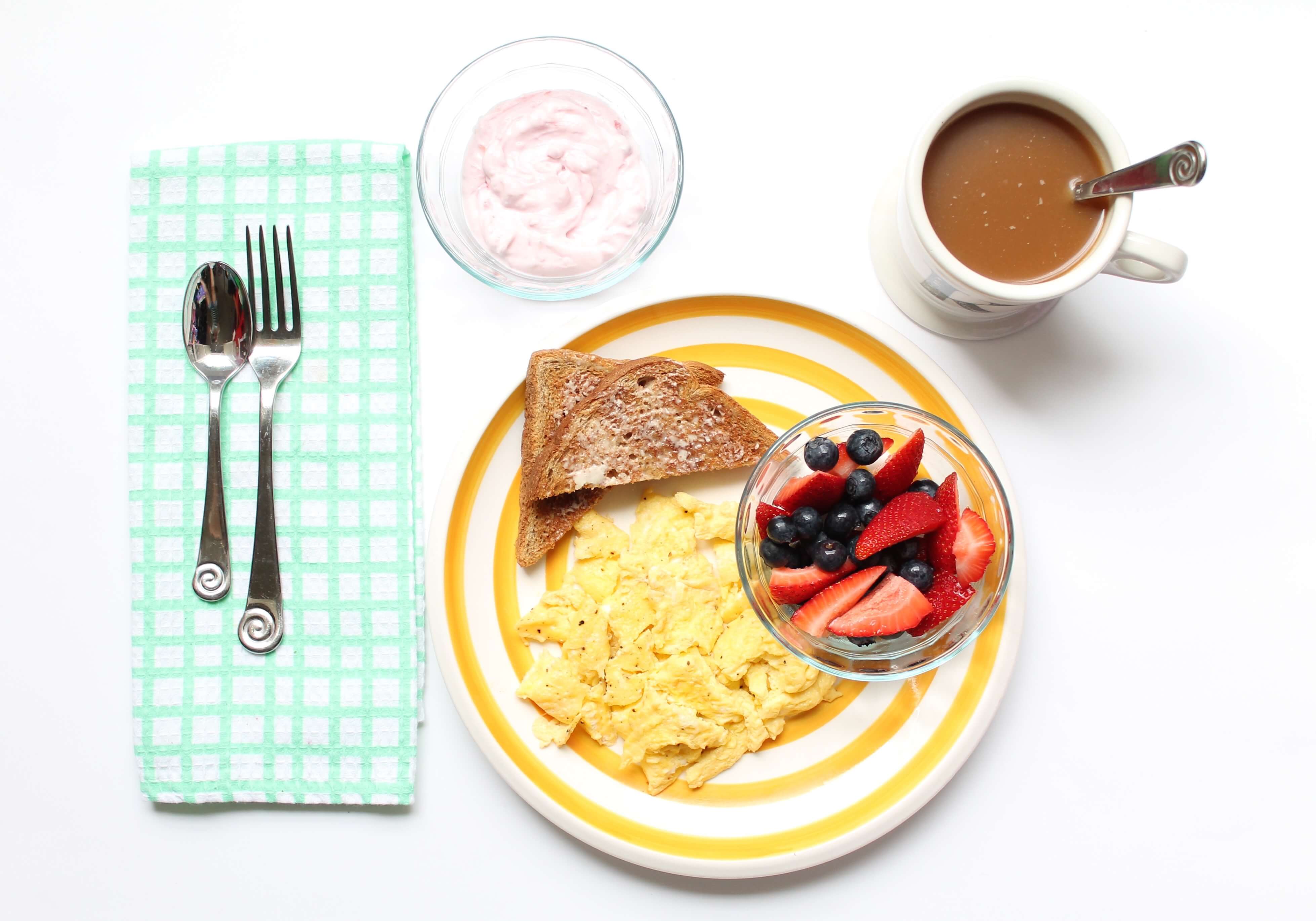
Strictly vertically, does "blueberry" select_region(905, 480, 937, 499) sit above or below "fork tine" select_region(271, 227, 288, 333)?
below

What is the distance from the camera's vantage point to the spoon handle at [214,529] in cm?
167

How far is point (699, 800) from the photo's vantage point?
1659 mm

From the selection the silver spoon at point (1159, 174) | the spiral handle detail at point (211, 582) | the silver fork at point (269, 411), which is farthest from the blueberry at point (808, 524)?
the spiral handle detail at point (211, 582)

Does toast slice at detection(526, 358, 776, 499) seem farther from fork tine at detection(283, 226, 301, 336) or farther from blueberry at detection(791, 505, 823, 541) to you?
fork tine at detection(283, 226, 301, 336)

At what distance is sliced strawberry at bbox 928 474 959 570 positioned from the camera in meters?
1.48

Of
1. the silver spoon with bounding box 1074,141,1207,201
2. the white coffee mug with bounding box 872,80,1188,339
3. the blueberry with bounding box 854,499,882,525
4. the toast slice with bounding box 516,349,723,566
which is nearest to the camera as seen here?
A: the silver spoon with bounding box 1074,141,1207,201

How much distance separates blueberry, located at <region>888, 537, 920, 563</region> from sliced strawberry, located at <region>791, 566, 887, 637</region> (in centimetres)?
3

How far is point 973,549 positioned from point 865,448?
247 mm

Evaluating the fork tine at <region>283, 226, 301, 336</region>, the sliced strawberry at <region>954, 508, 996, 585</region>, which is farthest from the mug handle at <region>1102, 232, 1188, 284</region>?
the fork tine at <region>283, 226, 301, 336</region>

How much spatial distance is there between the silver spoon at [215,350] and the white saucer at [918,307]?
48.4 inches

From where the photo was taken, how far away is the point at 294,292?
164 cm

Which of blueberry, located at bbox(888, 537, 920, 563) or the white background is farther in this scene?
the white background

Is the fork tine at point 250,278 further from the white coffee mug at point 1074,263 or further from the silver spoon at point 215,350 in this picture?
the white coffee mug at point 1074,263

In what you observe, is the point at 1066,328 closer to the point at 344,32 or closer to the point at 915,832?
the point at 915,832
